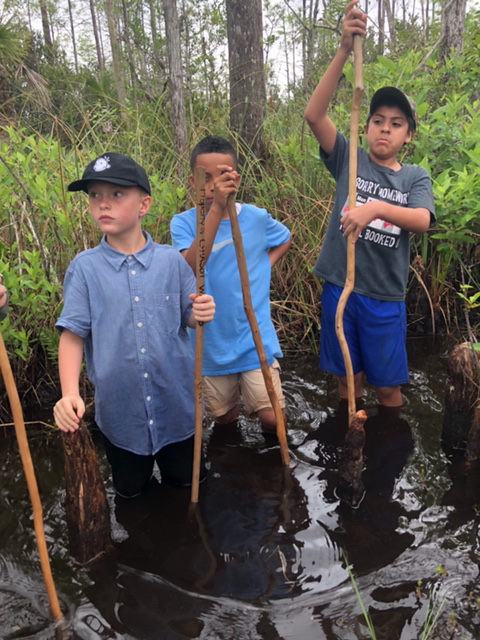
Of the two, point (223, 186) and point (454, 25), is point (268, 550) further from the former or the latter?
point (454, 25)

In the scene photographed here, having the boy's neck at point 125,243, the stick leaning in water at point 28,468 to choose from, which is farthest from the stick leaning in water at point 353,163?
the stick leaning in water at point 28,468

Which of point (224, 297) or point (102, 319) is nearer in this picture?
point (102, 319)

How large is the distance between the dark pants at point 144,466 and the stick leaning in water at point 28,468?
0.58 m

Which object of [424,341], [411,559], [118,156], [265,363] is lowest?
[411,559]

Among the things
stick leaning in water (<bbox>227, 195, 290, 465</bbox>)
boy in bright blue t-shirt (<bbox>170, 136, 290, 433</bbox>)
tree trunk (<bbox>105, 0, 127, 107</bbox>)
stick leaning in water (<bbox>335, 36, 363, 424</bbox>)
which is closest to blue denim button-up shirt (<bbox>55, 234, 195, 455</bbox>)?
stick leaning in water (<bbox>227, 195, 290, 465</bbox>)

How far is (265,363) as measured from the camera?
2432 mm

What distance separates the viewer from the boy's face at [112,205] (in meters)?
2.01

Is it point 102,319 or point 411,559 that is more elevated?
point 102,319

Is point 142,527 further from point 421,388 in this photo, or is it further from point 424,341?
point 424,341

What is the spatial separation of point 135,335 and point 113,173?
651mm

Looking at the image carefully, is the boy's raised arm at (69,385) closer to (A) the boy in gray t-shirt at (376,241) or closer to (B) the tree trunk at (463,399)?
(A) the boy in gray t-shirt at (376,241)

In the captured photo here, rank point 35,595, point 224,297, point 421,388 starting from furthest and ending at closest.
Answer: point 421,388, point 224,297, point 35,595

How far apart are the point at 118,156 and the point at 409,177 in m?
1.58

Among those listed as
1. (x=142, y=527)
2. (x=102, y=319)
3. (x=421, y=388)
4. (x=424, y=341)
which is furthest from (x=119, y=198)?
(x=424, y=341)
